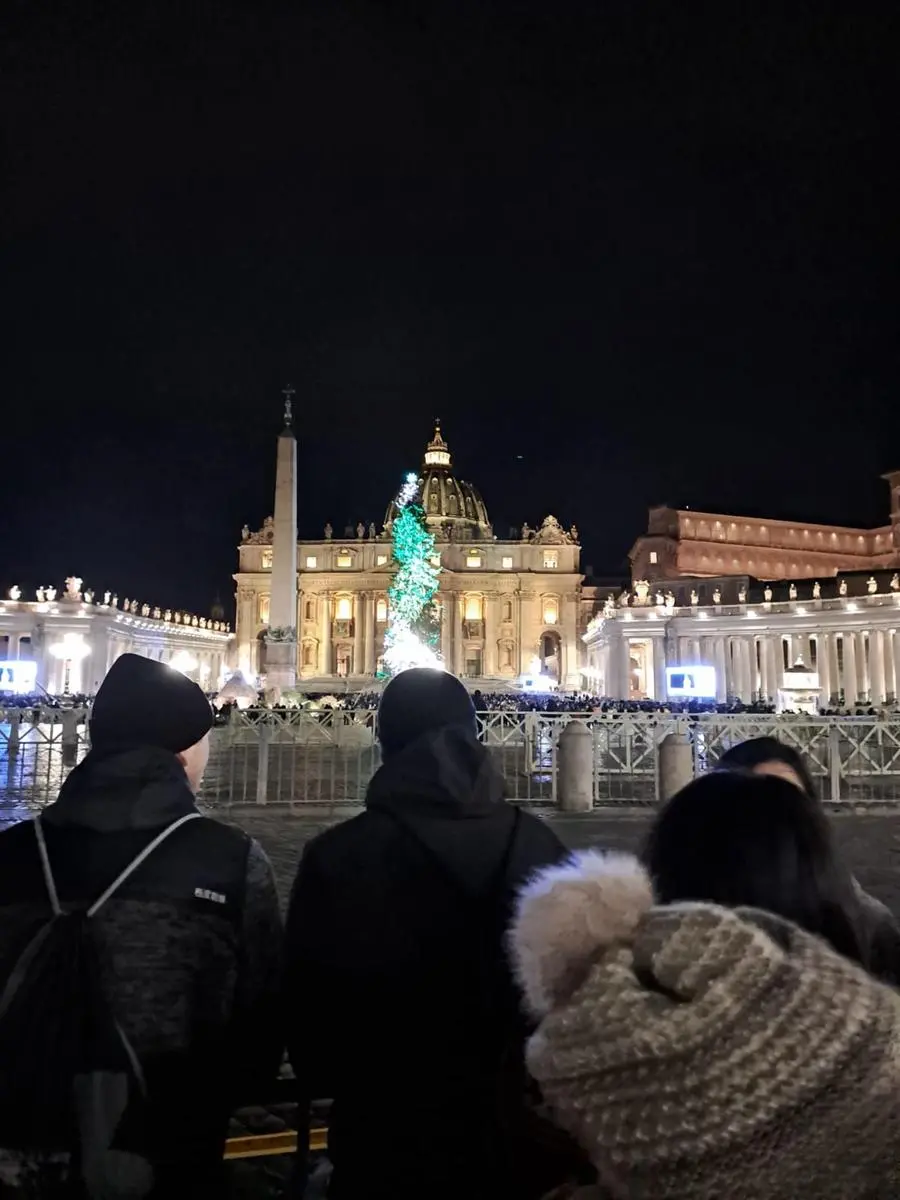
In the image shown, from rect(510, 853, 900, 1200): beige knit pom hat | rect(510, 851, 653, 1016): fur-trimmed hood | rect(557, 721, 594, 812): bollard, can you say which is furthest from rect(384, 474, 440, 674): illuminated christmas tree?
rect(510, 853, 900, 1200): beige knit pom hat

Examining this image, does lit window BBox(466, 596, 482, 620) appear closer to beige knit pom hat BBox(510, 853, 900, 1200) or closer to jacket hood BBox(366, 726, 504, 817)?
jacket hood BBox(366, 726, 504, 817)

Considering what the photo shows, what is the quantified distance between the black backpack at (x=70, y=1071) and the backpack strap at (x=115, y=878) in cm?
8

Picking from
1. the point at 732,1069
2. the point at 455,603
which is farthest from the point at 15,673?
the point at 455,603

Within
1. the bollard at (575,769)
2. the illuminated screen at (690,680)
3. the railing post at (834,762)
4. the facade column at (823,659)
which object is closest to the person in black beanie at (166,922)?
the bollard at (575,769)

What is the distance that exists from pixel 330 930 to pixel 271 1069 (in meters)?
0.54

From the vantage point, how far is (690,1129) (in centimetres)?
134

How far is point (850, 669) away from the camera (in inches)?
2167

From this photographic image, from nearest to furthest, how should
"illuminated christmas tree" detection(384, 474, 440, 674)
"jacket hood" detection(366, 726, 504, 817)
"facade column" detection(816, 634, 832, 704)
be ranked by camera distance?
1. "jacket hood" detection(366, 726, 504, 817)
2. "facade column" detection(816, 634, 832, 704)
3. "illuminated christmas tree" detection(384, 474, 440, 674)

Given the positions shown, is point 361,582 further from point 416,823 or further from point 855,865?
point 416,823

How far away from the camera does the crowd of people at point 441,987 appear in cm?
134

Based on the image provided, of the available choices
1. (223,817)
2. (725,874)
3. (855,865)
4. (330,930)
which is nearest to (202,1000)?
(330,930)

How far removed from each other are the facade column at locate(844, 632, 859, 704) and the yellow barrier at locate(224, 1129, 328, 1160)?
56.6 metres

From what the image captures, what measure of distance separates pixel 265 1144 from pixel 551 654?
104853mm

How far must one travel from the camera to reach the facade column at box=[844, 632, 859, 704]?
54.8 meters
